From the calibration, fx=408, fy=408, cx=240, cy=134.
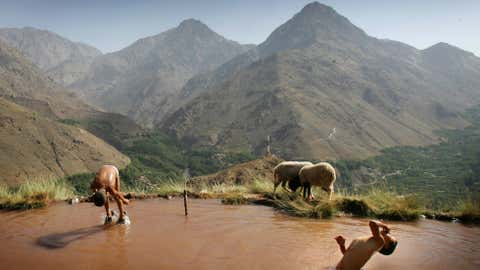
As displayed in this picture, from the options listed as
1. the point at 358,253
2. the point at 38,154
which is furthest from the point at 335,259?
the point at 38,154

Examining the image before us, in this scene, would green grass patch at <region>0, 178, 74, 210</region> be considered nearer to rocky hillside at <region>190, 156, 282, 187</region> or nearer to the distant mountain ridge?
rocky hillside at <region>190, 156, 282, 187</region>

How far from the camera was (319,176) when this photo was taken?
13.8 meters

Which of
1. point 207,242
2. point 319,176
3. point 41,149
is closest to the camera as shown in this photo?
point 207,242

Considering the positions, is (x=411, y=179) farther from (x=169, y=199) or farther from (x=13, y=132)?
(x=169, y=199)

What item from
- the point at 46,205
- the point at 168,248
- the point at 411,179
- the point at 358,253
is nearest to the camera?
the point at 358,253

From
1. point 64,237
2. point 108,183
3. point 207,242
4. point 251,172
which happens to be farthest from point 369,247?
point 251,172

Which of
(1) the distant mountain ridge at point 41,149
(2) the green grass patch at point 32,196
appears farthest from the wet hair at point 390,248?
(1) the distant mountain ridge at point 41,149

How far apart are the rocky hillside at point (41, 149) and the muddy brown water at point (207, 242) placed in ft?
293

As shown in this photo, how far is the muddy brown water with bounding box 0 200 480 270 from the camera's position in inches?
277

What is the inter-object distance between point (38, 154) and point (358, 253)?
377ft

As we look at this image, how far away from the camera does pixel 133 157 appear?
563ft

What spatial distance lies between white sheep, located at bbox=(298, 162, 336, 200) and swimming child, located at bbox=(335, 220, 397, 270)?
680 cm

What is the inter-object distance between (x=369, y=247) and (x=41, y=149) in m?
118

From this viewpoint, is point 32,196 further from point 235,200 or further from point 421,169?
point 421,169
